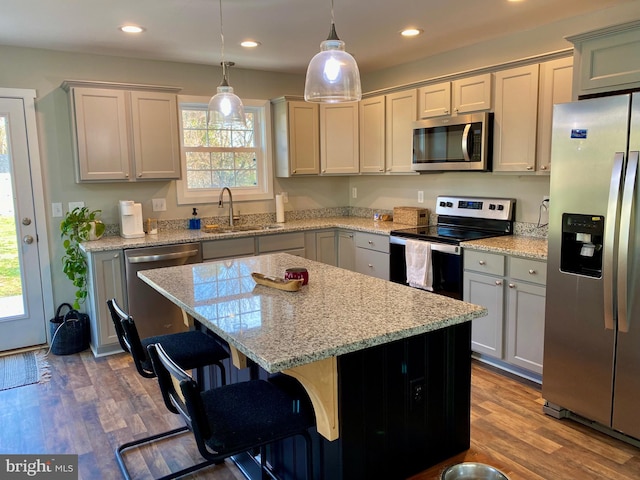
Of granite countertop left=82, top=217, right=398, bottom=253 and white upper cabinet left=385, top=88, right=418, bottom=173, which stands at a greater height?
white upper cabinet left=385, top=88, right=418, bottom=173

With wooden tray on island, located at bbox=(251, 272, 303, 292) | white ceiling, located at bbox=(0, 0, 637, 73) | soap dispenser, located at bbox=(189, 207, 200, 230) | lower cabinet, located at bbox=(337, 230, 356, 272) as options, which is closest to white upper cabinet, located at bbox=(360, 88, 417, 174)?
white ceiling, located at bbox=(0, 0, 637, 73)

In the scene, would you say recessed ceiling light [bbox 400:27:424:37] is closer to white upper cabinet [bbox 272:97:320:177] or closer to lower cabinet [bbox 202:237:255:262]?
white upper cabinet [bbox 272:97:320:177]

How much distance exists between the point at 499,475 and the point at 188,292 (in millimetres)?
1435

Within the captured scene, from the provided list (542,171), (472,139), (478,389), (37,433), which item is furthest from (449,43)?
(37,433)

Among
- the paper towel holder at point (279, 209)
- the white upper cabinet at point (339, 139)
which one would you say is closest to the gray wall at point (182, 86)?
the paper towel holder at point (279, 209)

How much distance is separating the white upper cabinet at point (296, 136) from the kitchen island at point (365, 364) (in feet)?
9.78

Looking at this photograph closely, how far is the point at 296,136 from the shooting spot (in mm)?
4906

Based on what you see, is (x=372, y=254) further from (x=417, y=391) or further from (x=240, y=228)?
(x=417, y=391)

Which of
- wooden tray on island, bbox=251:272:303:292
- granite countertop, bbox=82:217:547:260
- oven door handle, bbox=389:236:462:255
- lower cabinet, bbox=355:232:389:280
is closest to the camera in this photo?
wooden tray on island, bbox=251:272:303:292

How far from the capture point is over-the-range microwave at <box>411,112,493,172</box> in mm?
3680

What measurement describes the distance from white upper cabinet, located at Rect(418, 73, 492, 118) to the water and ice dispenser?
4.62 ft

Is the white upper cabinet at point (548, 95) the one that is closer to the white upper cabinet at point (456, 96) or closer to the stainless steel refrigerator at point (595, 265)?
the white upper cabinet at point (456, 96)

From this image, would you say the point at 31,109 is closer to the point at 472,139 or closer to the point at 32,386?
the point at 32,386

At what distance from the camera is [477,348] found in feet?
11.7
